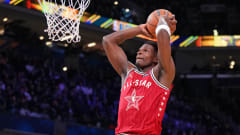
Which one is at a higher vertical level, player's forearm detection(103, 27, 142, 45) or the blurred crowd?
player's forearm detection(103, 27, 142, 45)

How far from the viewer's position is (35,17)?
42.1 ft

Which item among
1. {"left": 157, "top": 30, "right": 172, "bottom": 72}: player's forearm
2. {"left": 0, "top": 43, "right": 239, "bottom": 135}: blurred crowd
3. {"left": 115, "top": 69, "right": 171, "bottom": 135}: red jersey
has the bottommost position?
{"left": 0, "top": 43, "right": 239, "bottom": 135}: blurred crowd

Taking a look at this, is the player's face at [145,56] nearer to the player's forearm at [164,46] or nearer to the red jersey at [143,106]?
the red jersey at [143,106]

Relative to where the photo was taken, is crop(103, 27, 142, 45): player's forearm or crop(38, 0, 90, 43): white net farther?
crop(38, 0, 90, 43): white net

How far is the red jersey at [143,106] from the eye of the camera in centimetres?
312

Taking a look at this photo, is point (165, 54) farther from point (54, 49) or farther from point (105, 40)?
point (54, 49)

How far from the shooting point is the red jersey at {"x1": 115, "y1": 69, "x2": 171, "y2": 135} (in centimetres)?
312

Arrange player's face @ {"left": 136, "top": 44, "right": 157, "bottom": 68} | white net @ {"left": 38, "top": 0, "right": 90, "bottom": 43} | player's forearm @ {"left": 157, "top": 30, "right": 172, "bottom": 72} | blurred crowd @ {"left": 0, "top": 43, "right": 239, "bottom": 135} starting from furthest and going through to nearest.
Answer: blurred crowd @ {"left": 0, "top": 43, "right": 239, "bottom": 135} → white net @ {"left": 38, "top": 0, "right": 90, "bottom": 43} → player's face @ {"left": 136, "top": 44, "right": 157, "bottom": 68} → player's forearm @ {"left": 157, "top": 30, "right": 172, "bottom": 72}

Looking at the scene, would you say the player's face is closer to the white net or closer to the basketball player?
the basketball player

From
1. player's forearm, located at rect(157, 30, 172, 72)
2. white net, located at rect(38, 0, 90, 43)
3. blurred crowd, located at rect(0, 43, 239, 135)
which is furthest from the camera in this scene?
blurred crowd, located at rect(0, 43, 239, 135)

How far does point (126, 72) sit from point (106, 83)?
1197 centimetres

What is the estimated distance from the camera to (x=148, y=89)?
10.5 ft

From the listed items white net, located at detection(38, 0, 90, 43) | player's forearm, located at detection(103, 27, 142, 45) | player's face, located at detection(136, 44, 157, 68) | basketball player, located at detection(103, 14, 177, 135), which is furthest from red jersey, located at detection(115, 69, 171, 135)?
white net, located at detection(38, 0, 90, 43)

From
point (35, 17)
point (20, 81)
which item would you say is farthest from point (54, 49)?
point (20, 81)
